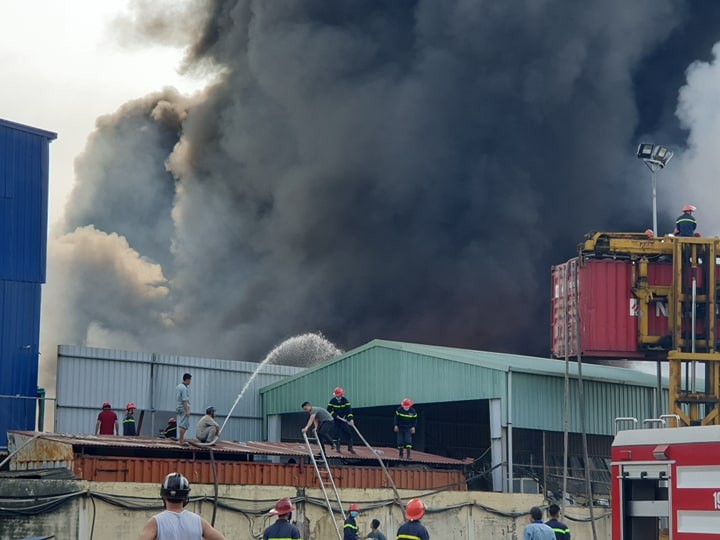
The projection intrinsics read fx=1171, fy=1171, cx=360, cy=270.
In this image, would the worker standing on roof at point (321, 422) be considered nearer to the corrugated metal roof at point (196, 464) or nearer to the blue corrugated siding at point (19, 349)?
the corrugated metal roof at point (196, 464)

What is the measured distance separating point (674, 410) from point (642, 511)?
19729 mm

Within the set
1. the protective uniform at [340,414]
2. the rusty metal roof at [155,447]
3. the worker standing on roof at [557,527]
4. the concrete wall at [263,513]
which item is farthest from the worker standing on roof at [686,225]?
the worker standing on roof at [557,527]

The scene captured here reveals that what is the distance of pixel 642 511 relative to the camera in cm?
1299

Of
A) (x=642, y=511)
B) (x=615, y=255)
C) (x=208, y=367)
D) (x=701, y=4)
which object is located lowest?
(x=642, y=511)

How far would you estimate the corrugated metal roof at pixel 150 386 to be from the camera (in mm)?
34250

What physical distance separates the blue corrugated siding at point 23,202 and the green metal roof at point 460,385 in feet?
30.1

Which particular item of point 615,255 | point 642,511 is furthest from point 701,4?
point 642,511

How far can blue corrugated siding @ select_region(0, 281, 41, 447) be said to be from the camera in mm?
31531

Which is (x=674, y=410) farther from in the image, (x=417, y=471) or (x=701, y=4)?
(x=701, y=4)

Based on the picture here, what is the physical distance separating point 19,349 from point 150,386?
510cm

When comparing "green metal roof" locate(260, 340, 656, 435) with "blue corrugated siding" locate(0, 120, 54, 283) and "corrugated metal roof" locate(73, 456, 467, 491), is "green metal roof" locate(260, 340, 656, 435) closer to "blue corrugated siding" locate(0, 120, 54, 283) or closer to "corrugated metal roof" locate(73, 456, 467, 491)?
"corrugated metal roof" locate(73, 456, 467, 491)

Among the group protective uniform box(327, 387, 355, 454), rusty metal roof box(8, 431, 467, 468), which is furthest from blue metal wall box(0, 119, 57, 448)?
protective uniform box(327, 387, 355, 454)

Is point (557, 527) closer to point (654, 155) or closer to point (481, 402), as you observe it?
point (654, 155)

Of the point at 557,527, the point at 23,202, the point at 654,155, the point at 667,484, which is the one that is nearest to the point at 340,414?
the point at 23,202
